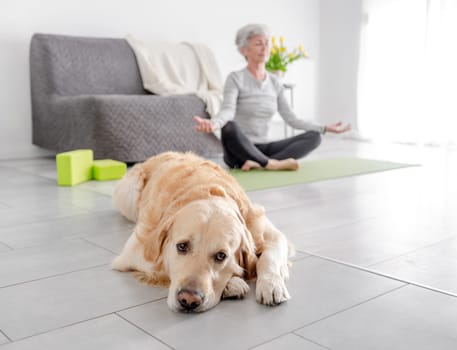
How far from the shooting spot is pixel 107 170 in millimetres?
3508

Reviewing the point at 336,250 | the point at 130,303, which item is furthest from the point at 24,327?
the point at 336,250

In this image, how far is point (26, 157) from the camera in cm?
472

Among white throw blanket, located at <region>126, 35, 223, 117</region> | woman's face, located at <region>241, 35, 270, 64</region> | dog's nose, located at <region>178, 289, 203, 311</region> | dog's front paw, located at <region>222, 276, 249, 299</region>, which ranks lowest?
dog's front paw, located at <region>222, 276, 249, 299</region>

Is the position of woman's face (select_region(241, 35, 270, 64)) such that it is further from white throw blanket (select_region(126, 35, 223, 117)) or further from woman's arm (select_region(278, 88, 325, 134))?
white throw blanket (select_region(126, 35, 223, 117))

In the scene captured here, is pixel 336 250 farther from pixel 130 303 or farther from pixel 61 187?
pixel 61 187

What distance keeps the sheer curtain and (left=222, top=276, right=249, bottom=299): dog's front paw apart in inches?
187

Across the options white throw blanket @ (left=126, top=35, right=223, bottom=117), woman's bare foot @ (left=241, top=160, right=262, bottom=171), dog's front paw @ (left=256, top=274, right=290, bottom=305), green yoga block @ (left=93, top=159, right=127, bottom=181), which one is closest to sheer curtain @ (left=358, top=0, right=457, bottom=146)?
white throw blanket @ (left=126, top=35, right=223, bottom=117)

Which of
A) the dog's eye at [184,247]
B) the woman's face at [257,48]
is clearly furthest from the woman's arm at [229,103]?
the dog's eye at [184,247]

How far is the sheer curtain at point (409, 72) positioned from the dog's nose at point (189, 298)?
4932 mm

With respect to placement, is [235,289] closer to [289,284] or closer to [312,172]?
[289,284]

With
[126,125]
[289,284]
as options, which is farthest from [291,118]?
[289,284]

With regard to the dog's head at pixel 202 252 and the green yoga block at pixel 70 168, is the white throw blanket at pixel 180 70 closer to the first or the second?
the green yoga block at pixel 70 168

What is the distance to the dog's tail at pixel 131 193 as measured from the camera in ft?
7.59

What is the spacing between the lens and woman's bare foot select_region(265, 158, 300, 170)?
3.88 m
